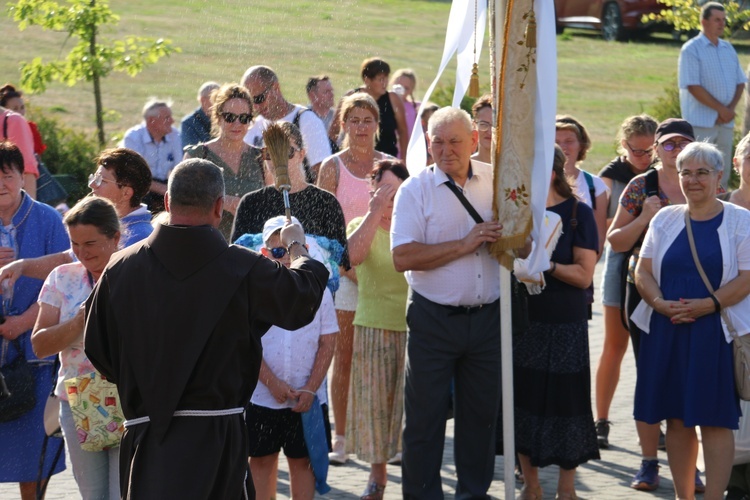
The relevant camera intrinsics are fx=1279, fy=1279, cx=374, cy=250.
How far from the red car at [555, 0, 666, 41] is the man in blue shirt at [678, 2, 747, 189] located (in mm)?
16376

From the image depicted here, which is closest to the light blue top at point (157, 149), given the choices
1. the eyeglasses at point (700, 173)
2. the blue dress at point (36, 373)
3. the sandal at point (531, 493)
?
the blue dress at point (36, 373)

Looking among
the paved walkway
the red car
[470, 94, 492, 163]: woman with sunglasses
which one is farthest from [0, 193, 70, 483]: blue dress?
the red car

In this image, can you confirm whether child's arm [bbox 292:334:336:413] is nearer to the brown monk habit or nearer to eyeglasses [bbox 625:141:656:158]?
the brown monk habit

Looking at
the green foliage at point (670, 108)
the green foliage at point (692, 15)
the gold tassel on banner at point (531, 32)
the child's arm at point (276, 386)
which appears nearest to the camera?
the gold tassel on banner at point (531, 32)

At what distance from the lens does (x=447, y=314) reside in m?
6.88

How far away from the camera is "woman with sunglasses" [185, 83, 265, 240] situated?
850 centimetres

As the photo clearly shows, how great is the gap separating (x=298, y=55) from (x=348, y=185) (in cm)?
2048

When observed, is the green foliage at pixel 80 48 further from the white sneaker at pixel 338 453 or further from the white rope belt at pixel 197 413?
the white rope belt at pixel 197 413

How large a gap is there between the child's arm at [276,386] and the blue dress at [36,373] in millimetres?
1171

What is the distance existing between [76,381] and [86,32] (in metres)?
9.18

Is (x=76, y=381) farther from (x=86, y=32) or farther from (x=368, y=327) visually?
(x=86, y=32)

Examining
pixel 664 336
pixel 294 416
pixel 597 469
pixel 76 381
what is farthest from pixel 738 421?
pixel 76 381

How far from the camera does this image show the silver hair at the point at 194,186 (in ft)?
15.6

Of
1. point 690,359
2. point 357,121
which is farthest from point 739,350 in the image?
point 357,121
